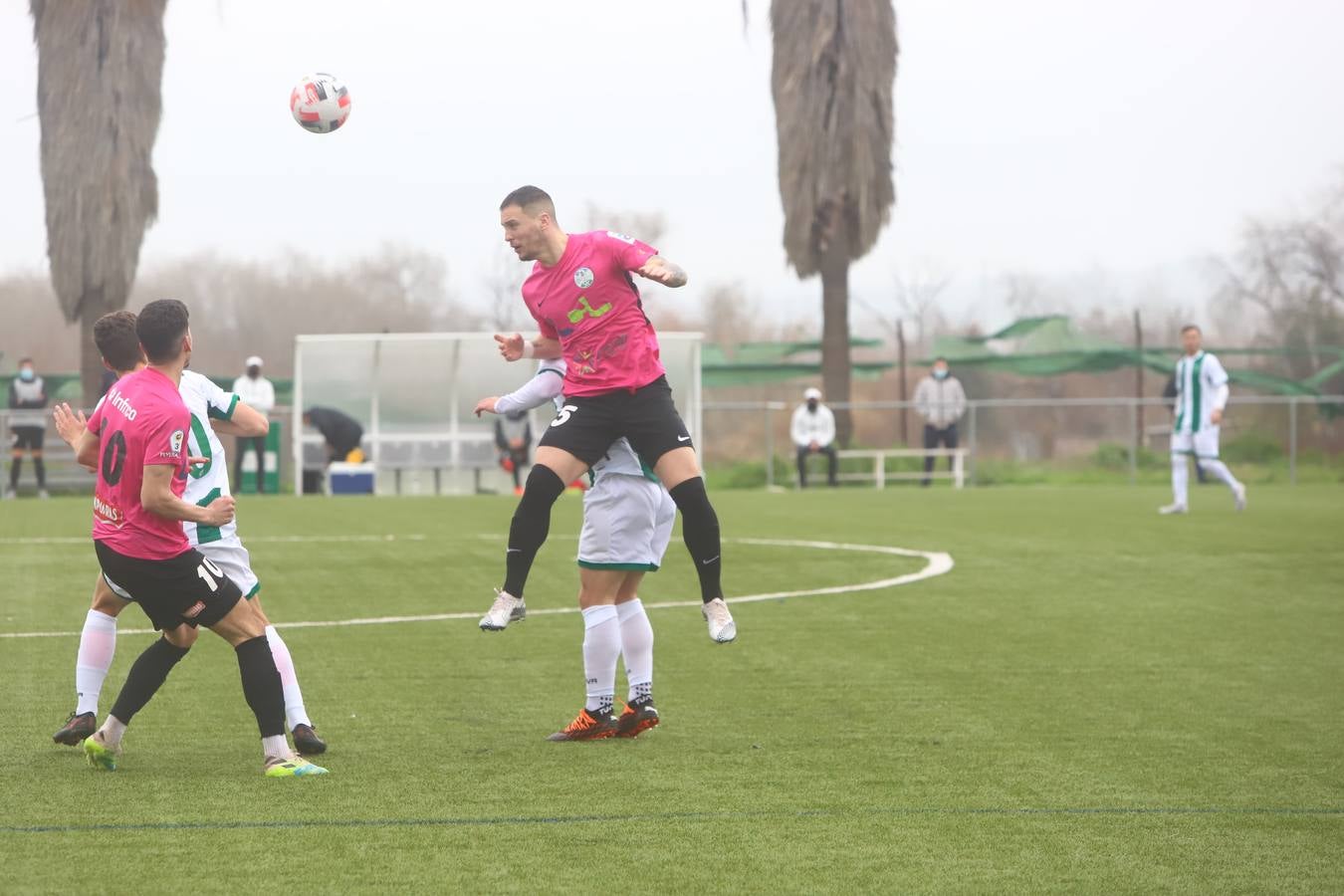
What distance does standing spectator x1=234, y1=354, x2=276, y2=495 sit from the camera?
88.4ft

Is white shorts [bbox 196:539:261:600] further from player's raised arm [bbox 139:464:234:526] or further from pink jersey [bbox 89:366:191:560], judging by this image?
player's raised arm [bbox 139:464:234:526]

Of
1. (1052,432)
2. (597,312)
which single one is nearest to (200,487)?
(597,312)

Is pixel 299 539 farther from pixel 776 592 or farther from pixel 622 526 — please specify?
pixel 622 526

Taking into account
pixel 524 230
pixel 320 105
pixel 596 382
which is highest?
pixel 320 105

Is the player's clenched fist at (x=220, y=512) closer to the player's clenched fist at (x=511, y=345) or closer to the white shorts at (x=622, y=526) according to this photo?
the white shorts at (x=622, y=526)

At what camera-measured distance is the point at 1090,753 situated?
6.29m

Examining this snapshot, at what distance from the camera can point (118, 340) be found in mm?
6270

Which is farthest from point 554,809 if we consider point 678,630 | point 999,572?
point 999,572

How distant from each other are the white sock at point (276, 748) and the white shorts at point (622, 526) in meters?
1.44

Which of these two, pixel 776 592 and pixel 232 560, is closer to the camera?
pixel 232 560

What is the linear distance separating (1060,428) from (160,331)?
28891 mm

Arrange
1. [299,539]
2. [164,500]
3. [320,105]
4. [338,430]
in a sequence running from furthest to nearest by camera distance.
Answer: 1. [338,430]
2. [299,539]
3. [320,105]
4. [164,500]

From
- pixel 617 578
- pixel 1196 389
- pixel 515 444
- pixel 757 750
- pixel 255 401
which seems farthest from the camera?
pixel 515 444

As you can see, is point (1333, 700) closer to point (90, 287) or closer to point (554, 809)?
point (554, 809)
